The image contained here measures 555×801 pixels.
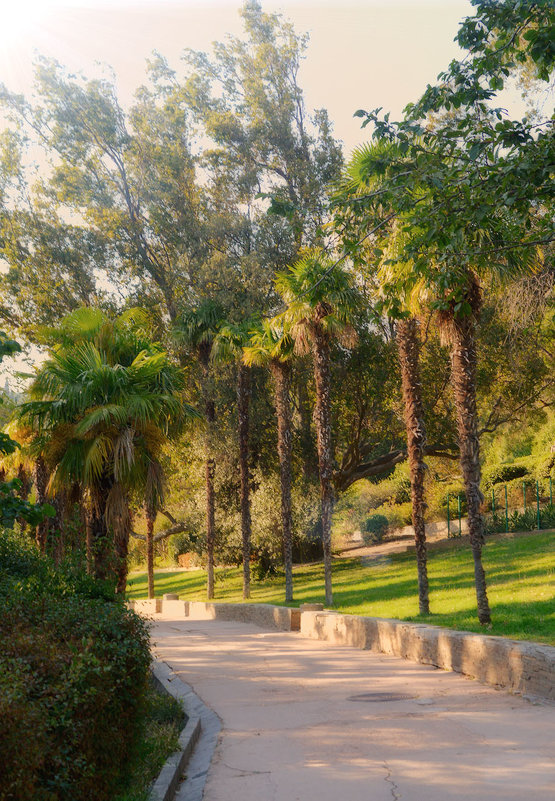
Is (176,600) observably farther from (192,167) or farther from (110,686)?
(110,686)

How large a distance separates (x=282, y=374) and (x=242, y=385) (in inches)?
171

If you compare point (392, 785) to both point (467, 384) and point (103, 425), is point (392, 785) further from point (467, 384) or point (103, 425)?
point (103, 425)

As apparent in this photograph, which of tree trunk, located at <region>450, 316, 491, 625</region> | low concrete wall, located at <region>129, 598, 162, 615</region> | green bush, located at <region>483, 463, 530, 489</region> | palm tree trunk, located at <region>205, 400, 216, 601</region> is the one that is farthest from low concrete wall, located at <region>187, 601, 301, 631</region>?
green bush, located at <region>483, 463, 530, 489</region>

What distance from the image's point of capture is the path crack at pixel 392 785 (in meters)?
5.98

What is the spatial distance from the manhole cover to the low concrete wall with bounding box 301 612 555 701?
1230 mm

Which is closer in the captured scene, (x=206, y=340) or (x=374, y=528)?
(x=206, y=340)

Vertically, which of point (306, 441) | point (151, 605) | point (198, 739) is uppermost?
point (306, 441)

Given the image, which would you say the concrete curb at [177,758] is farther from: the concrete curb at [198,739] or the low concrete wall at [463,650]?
the low concrete wall at [463,650]

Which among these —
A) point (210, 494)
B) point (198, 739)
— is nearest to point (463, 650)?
point (198, 739)

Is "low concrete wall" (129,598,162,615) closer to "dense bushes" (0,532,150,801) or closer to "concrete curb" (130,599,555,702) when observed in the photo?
"concrete curb" (130,599,555,702)

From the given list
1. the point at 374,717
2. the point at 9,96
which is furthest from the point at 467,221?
the point at 9,96

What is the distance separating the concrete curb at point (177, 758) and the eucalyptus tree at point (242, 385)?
19.9 metres

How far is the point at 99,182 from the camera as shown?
39000 mm

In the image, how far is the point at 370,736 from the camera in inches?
319
